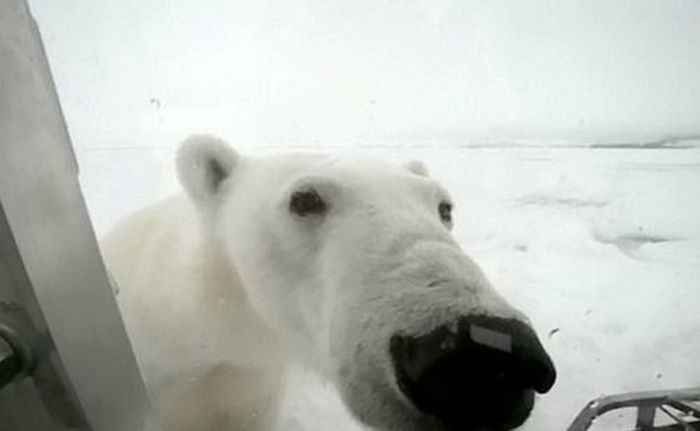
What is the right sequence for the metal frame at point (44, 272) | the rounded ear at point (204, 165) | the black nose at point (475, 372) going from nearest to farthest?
the metal frame at point (44, 272)
the black nose at point (475, 372)
the rounded ear at point (204, 165)

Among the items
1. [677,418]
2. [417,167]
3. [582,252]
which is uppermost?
[417,167]

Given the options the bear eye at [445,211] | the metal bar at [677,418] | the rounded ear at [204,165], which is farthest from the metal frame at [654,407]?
the rounded ear at [204,165]

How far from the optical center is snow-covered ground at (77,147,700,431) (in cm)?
58

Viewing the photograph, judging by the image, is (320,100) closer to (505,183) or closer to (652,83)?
(505,183)

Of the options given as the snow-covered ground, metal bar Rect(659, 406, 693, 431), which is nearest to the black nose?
the snow-covered ground

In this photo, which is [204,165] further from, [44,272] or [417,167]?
[44,272]

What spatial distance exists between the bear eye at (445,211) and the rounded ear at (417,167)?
0.09 feet

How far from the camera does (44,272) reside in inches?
11.4

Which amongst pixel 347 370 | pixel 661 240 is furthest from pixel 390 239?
pixel 661 240

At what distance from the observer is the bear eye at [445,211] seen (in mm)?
550

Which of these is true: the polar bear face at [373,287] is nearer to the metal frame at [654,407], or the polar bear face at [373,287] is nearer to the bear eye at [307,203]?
the bear eye at [307,203]

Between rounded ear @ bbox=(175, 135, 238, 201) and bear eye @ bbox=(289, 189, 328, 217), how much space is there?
58mm

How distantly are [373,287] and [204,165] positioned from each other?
0.17 m

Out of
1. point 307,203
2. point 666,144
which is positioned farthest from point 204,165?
point 666,144
